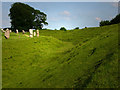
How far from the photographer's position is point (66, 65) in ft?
23.9

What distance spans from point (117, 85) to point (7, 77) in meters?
9.41

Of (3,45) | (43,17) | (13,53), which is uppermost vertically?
(43,17)

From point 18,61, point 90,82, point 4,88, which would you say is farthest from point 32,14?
point 90,82

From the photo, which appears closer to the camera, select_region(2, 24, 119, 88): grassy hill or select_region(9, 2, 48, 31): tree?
select_region(2, 24, 119, 88): grassy hill

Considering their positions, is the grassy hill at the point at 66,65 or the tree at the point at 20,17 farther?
the tree at the point at 20,17

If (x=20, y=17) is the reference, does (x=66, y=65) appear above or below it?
below

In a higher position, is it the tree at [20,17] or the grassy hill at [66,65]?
the tree at [20,17]

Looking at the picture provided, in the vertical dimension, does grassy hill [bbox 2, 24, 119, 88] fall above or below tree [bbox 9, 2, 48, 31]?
below

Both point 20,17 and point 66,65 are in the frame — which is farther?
point 20,17

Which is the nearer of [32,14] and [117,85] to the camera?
[117,85]

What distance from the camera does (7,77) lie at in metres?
9.38

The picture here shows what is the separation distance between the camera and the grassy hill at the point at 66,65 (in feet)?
14.7

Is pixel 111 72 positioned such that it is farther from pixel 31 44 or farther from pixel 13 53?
pixel 31 44

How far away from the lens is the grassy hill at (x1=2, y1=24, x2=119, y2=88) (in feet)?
14.7
